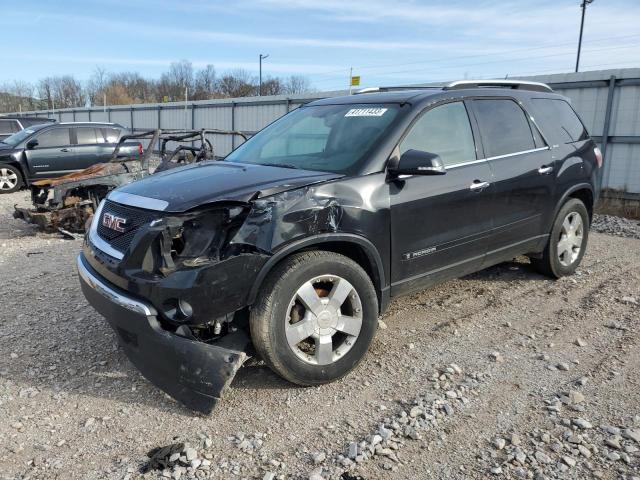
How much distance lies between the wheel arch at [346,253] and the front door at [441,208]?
0.14 m

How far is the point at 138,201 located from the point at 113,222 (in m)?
0.23

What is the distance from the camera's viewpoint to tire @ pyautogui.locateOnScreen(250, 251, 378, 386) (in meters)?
3.05

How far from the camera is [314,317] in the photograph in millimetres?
3221

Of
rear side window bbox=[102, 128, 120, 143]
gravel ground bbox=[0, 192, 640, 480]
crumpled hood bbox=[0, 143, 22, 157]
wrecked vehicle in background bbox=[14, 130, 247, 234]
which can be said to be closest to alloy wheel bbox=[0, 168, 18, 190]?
crumpled hood bbox=[0, 143, 22, 157]

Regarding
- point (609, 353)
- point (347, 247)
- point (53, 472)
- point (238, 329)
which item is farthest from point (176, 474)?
point (609, 353)

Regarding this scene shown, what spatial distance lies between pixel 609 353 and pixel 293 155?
2827 millimetres

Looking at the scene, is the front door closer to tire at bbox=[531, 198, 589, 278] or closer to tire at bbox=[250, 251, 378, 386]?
tire at bbox=[250, 251, 378, 386]

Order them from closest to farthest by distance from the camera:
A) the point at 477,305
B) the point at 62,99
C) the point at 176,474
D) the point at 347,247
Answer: the point at 176,474
the point at 347,247
the point at 477,305
the point at 62,99

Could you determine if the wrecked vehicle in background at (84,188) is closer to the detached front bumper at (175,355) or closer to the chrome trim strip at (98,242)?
the chrome trim strip at (98,242)

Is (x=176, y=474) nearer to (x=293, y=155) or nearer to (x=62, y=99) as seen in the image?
(x=293, y=155)

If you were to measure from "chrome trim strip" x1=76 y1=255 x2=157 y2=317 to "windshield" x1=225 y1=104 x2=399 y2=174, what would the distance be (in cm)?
150

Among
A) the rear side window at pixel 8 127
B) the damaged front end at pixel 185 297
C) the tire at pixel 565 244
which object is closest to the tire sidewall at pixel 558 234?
the tire at pixel 565 244

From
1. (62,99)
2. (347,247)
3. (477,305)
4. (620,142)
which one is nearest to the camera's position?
(347,247)

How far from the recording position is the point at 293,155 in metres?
4.10
